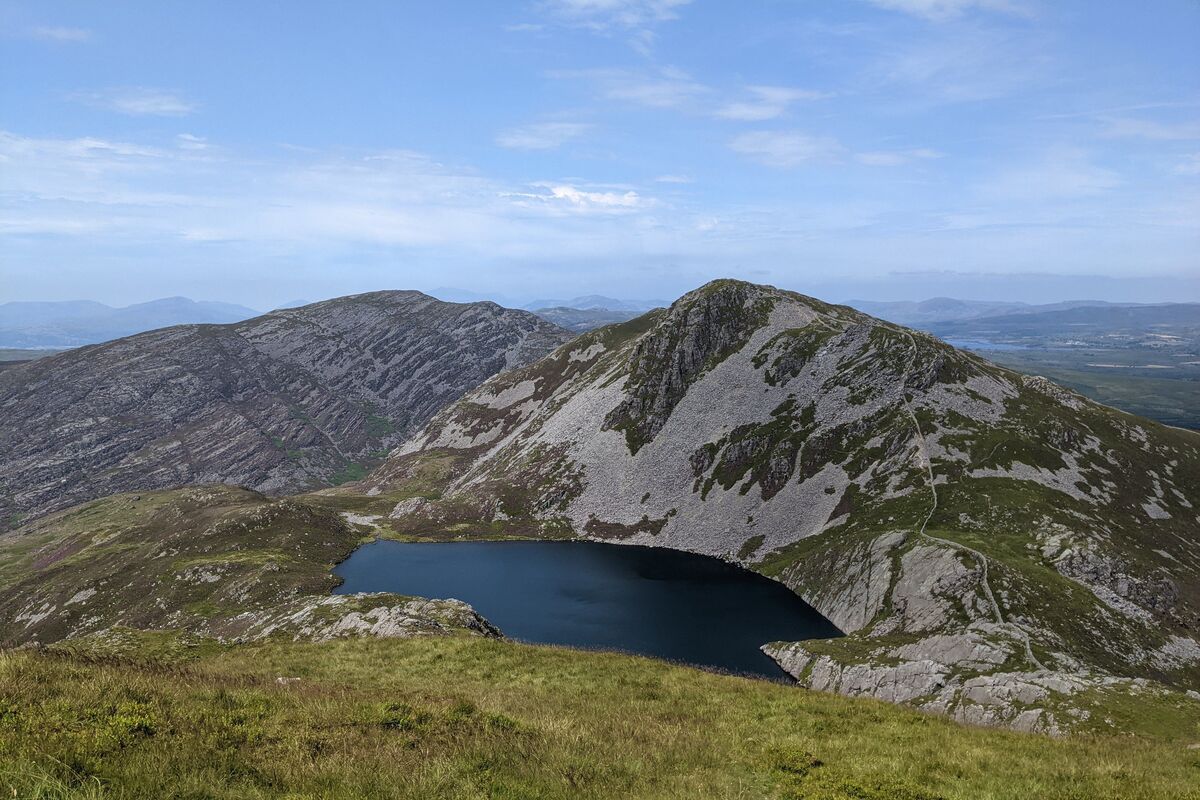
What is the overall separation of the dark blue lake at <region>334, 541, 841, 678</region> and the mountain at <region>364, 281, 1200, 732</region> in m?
5.72

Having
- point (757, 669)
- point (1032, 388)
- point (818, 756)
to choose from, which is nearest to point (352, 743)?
point (818, 756)

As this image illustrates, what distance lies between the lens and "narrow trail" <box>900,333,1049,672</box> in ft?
222

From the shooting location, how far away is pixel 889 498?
10969 centimetres

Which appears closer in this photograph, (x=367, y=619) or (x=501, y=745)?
(x=501, y=745)

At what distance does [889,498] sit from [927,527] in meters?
13.3

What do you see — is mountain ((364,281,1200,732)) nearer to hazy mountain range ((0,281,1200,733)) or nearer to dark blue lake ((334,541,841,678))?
hazy mountain range ((0,281,1200,733))

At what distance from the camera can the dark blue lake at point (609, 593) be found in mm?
83312

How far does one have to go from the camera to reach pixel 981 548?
86438 millimetres

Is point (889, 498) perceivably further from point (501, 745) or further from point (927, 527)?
point (501, 745)

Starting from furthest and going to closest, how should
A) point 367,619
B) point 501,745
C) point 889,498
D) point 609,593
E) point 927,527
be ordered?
point 889,498, point 609,593, point 927,527, point 367,619, point 501,745

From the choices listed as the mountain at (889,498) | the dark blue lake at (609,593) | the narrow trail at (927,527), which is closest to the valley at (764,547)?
the narrow trail at (927,527)

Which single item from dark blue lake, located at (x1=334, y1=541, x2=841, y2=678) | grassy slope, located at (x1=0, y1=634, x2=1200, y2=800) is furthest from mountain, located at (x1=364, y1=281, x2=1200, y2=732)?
grassy slope, located at (x1=0, y1=634, x2=1200, y2=800)

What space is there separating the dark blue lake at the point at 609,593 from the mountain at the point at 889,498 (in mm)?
5715

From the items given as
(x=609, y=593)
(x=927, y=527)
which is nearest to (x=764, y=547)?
(x=927, y=527)
